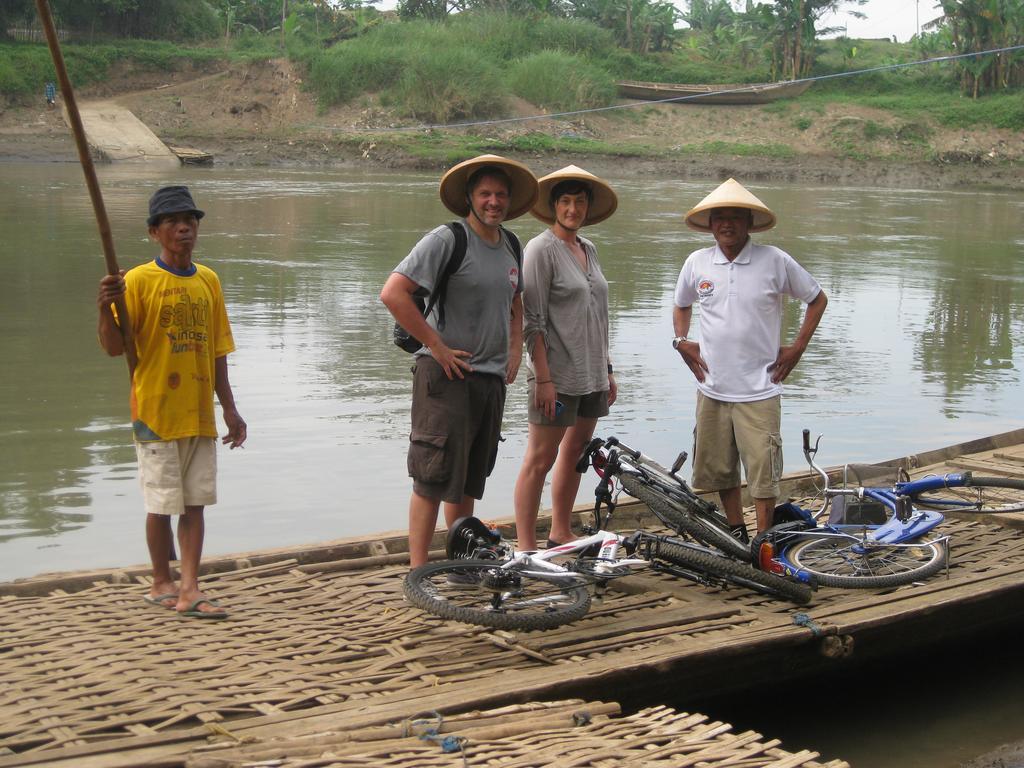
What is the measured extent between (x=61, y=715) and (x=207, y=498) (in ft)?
3.45

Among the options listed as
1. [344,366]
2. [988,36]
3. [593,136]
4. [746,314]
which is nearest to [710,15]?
[988,36]

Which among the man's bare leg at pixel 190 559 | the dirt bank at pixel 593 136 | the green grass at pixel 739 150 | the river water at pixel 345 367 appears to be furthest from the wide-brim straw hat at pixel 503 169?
the green grass at pixel 739 150

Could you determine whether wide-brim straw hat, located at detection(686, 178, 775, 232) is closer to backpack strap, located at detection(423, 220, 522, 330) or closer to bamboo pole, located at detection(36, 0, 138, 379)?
backpack strap, located at detection(423, 220, 522, 330)

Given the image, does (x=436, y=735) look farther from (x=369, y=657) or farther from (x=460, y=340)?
(x=460, y=340)

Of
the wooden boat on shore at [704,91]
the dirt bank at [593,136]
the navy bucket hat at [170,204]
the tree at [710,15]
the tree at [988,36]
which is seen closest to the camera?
the navy bucket hat at [170,204]

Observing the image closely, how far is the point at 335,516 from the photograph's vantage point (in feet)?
23.5

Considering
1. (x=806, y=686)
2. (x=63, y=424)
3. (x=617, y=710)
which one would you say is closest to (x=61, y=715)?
(x=617, y=710)

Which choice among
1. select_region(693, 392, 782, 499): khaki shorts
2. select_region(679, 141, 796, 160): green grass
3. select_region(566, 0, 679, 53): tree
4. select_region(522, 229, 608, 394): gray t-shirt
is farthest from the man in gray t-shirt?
select_region(566, 0, 679, 53): tree

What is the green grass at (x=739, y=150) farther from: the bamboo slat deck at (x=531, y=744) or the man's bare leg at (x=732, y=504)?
the bamboo slat deck at (x=531, y=744)

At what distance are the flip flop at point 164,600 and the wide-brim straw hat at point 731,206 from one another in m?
2.54

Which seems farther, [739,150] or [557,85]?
[557,85]

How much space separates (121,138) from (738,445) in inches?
1310

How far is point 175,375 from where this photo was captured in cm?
432

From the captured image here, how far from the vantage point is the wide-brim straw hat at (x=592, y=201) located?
16.4 feet
